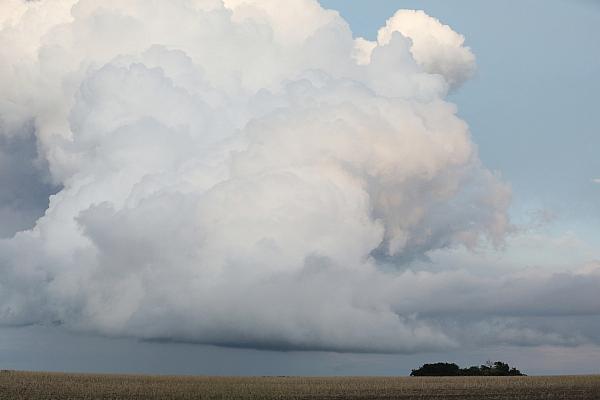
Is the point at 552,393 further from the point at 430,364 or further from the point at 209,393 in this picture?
the point at 430,364

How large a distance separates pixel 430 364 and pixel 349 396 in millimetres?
95162

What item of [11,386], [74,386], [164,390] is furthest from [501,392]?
[11,386]

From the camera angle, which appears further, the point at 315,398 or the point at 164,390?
the point at 164,390

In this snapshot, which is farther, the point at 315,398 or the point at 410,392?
the point at 410,392

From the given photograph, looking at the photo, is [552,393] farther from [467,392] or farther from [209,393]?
[209,393]

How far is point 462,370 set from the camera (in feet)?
532

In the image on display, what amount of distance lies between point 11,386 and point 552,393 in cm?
6241

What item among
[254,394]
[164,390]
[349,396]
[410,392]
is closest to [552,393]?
[410,392]

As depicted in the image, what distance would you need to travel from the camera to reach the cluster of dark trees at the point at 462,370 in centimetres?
16162

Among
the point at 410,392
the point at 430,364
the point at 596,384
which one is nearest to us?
the point at 410,392

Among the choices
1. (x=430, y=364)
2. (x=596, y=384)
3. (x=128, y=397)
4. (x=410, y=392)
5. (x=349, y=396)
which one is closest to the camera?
(x=128, y=397)

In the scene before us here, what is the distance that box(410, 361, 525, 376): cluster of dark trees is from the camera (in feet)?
530

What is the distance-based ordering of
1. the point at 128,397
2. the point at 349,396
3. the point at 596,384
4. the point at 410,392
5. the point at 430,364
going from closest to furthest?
the point at 128,397 < the point at 349,396 < the point at 410,392 < the point at 596,384 < the point at 430,364

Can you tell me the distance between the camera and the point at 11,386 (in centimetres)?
8075
